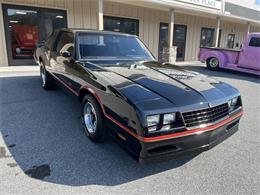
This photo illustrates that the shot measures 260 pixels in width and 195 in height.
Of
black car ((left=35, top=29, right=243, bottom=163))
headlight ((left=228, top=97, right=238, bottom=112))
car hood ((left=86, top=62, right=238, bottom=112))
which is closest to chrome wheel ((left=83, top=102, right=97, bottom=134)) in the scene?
black car ((left=35, top=29, right=243, bottom=163))

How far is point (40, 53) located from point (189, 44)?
39.3 ft

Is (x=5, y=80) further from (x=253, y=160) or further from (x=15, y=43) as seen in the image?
(x=253, y=160)

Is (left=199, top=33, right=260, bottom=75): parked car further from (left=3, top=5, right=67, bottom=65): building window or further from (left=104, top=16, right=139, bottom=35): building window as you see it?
(left=3, top=5, right=67, bottom=65): building window

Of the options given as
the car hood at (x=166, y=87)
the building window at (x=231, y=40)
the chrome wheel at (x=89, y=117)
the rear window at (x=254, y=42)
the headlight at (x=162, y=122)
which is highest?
the building window at (x=231, y=40)

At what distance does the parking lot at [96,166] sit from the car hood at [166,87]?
89 cm

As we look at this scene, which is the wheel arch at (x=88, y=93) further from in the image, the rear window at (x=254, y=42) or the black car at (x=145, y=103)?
the rear window at (x=254, y=42)

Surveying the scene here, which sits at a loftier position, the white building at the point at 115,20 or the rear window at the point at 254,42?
the white building at the point at 115,20

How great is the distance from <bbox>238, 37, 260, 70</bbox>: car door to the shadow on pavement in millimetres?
8620

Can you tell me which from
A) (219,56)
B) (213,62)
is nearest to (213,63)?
(213,62)

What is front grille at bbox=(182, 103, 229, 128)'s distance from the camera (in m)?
2.29

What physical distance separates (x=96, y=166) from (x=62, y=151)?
61cm

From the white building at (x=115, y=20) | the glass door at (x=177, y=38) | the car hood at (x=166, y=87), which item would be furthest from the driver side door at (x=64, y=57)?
the glass door at (x=177, y=38)

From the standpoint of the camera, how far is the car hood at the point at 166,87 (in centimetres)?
234

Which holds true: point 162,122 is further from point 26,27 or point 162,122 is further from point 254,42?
point 254,42
